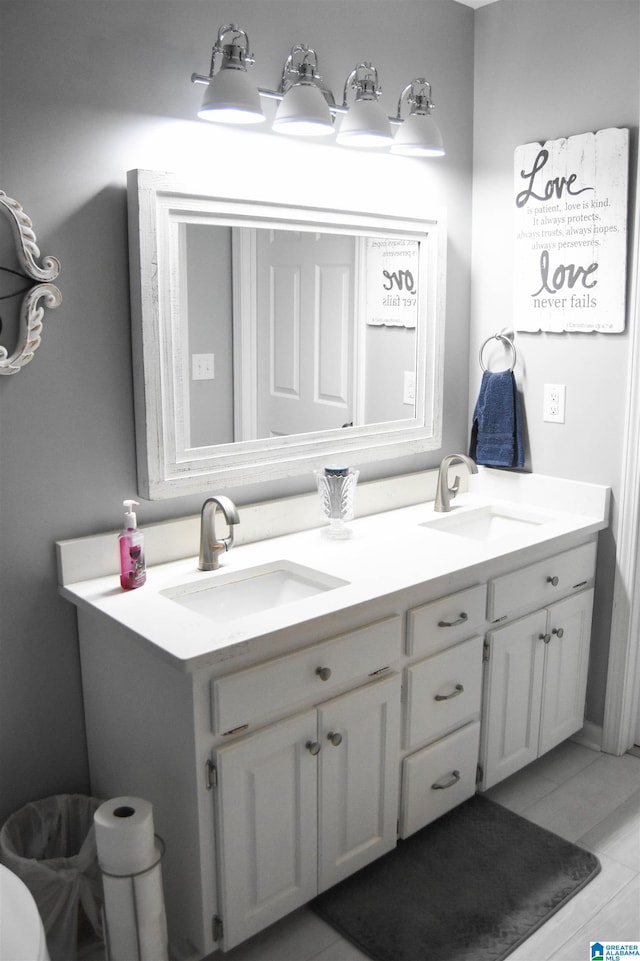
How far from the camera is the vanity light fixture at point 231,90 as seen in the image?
1875mm

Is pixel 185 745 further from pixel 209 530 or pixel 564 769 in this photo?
pixel 564 769

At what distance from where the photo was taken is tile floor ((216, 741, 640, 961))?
6.17ft

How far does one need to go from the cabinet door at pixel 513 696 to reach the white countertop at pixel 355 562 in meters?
0.22

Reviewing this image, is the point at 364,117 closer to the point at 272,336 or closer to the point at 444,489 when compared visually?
the point at 272,336

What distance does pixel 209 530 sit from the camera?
2.04 meters

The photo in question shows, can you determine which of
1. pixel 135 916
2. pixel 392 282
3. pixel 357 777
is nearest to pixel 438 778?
pixel 357 777

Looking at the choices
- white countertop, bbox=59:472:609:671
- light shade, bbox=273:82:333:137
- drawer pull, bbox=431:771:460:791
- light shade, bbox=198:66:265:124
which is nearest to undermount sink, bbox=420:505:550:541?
white countertop, bbox=59:472:609:671

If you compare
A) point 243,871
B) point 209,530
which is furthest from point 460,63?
point 243,871

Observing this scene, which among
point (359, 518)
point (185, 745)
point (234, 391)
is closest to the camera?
point (185, 745)

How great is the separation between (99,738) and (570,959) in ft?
3.95

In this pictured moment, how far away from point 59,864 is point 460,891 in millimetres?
974

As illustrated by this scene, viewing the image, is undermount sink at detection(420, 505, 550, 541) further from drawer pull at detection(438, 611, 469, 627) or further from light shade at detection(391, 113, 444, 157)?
light shade at detection(391, 113, 444, 157)

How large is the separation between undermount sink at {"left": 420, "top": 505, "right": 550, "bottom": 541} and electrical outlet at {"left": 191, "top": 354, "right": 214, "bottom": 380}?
0.87 metres

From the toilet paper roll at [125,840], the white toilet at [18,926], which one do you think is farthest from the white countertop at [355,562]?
the white toilet at [18,926]
